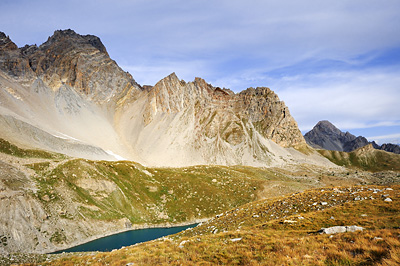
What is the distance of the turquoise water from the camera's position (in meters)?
47.2

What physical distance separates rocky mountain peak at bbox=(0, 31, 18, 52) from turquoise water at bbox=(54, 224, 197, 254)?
220437 mm

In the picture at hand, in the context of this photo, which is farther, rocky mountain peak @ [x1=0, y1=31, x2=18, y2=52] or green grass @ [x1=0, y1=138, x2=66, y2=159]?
rocky mountain peak @ [x1=0, y1=31, x2=18, y2=52]

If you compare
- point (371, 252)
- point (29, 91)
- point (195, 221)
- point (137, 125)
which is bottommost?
point (195, 221)

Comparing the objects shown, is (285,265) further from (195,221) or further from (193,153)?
(193,153)

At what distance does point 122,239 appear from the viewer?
53.7 m

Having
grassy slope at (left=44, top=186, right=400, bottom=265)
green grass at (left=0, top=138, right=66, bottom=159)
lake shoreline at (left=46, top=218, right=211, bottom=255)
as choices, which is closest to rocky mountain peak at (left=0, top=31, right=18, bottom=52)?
green grass at (left=0, top=138, right=66, bottom=159)

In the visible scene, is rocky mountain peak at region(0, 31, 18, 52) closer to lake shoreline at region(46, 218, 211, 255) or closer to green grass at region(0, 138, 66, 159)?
green grass at region(0, 138, 66, 159)

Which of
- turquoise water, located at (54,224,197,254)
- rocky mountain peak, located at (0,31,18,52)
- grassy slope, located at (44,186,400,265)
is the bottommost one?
turquoise water, located at (54,224,197,254)

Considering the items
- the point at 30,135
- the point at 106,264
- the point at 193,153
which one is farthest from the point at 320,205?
the point at 193,153

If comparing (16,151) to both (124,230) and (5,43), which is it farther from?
(5,43)

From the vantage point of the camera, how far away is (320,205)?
96.2ft

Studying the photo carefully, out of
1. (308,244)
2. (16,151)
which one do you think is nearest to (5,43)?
(16,151)

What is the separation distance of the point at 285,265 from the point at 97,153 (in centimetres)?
13742

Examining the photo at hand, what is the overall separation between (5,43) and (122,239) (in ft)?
764
